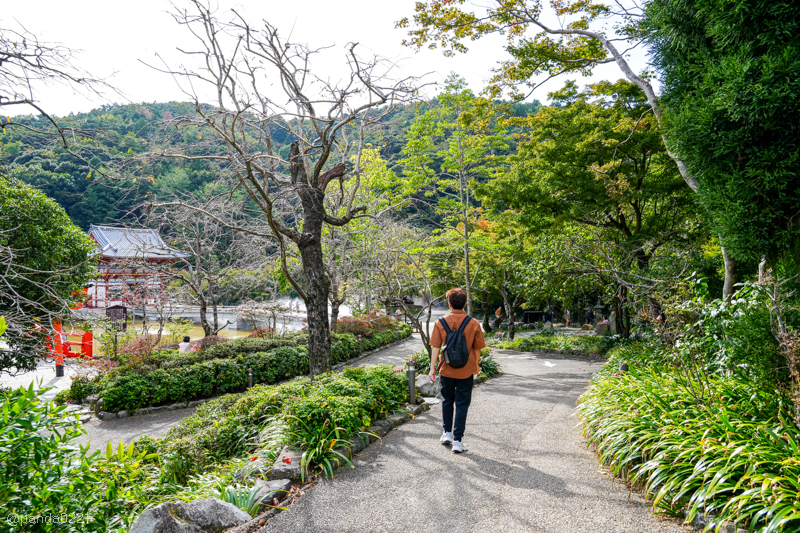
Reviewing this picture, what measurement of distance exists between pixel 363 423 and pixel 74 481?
2703 mm

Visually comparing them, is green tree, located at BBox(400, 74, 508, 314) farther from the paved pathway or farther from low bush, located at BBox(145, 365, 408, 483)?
the paved pathway

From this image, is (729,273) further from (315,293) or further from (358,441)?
(315,293)

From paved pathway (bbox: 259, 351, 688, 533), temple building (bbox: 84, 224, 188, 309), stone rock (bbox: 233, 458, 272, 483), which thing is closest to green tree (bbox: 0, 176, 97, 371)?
temple building (bbox: 84, 224, 188, 309)

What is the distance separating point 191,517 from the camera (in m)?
2.68

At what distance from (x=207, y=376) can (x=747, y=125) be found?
997 centimetres

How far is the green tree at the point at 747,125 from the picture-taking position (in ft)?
10.7

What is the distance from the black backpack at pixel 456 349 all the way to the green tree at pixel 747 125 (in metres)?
2.47

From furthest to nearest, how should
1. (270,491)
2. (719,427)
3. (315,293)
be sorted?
(315,293) → (270,491) → (719,427)

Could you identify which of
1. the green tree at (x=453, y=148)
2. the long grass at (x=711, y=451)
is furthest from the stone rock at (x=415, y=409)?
the green tree at (x=453, y=148)

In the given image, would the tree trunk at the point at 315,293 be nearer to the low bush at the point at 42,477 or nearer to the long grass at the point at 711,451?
the long grass at the point at 711,451

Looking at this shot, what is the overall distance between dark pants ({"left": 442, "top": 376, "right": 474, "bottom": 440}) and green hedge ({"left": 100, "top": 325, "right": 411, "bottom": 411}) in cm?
705

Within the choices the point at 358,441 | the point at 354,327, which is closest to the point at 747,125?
the point at 358,441

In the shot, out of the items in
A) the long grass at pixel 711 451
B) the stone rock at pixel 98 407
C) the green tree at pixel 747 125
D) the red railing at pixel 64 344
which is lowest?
the stone rock at pixel 98 407

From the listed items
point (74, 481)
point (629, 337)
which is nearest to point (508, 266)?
point (629, 337)
